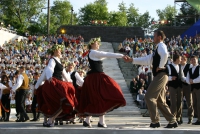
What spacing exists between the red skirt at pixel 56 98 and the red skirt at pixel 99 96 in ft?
0.91

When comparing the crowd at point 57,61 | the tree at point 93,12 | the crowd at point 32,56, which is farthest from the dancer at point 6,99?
the tree at point 93,12

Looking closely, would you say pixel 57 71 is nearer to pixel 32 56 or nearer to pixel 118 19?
pixel 32 56

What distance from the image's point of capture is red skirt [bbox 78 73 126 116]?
859 centimetres

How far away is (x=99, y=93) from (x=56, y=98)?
90 cm

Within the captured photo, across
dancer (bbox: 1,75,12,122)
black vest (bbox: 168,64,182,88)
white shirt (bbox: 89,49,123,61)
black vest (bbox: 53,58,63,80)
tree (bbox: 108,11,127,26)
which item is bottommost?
dancer (bbox: 1,75,12,122)

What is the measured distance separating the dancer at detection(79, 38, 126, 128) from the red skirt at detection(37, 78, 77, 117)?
264 millimetres

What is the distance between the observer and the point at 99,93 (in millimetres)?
8664

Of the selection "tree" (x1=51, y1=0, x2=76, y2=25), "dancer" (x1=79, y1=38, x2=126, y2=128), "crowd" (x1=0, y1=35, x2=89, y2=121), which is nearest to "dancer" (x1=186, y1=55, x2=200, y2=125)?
"dancer" (x1=79, y1=38, x2=126, y2=128)

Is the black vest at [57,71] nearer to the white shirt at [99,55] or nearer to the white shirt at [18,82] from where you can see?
the white shirt at [99,55]

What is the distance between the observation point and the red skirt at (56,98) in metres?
8.95

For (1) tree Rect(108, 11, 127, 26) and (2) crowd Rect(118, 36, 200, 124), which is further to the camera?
(1) tree Rect(108, 11, 127, 26)

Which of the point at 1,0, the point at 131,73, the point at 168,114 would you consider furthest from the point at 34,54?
the point at 1,0

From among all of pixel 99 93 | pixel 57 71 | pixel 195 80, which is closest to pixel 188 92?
pixel 195 80

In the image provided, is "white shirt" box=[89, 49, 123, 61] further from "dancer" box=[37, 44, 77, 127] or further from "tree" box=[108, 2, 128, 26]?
"tree" box=[108, 2, 128, 26]
